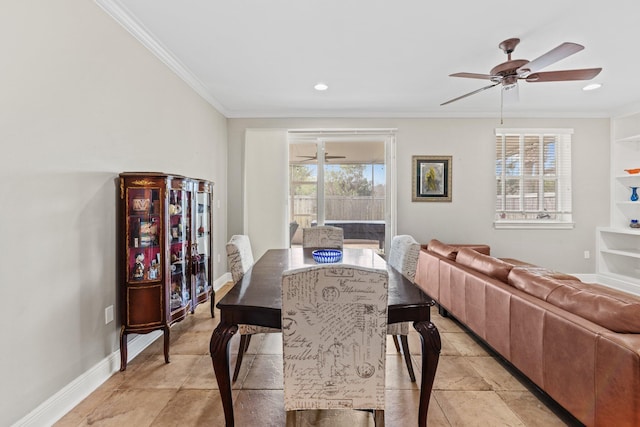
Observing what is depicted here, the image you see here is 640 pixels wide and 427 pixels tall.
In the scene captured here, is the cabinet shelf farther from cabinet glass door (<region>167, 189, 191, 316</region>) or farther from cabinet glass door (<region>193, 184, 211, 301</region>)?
cabinet glass door (<region>167, 189, 191, 316</region>)

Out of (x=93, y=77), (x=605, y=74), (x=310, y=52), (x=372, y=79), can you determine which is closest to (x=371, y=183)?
(x=372, y=79)

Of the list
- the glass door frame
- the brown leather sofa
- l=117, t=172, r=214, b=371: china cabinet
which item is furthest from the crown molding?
the brown leather sofa

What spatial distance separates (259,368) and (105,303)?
1.18 metres

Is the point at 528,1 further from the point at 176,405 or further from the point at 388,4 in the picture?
the point at 176,405

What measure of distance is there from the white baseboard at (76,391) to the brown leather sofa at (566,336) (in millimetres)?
2775

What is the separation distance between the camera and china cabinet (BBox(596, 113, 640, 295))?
4801mm

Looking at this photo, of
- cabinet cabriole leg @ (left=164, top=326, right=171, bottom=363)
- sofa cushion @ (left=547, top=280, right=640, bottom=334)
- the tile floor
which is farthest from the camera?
cabinet cabriole leg @ (left=164, top=326, right=171, bottom=363)

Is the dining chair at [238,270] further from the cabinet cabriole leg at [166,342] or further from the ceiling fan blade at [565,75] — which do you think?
the ceiling fan blade at [565,75]

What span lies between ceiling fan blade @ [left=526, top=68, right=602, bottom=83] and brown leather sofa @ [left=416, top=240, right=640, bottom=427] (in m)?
1.58

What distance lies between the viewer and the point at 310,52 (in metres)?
3.02

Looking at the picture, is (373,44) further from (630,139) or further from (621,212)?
(621,212)

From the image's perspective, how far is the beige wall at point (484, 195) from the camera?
4973 millimetres

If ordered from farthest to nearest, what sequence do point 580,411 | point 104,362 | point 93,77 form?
point 104,362, point 93,77, point 580,411

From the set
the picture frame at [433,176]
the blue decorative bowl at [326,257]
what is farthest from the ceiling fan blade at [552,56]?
the picture frame at [433,176]
